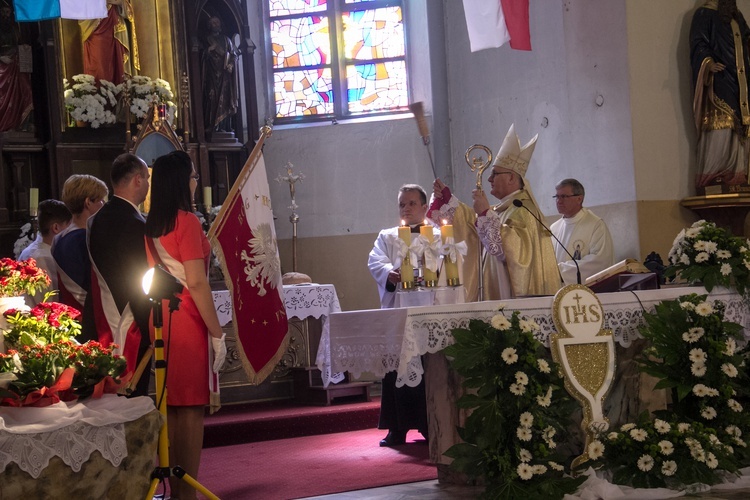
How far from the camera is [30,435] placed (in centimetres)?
351

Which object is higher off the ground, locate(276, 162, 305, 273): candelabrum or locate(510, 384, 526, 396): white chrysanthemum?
locate(276, 162, 305, 273): candelabrum

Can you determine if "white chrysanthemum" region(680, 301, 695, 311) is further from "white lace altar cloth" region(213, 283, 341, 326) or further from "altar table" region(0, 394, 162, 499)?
"white lace altar cloth" region(213, 283, 341, 326)

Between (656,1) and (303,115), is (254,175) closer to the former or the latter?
(656,1)

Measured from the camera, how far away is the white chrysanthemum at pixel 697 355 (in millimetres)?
4930

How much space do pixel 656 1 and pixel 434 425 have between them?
4.82m

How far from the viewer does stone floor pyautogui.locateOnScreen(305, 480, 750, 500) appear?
465 cm

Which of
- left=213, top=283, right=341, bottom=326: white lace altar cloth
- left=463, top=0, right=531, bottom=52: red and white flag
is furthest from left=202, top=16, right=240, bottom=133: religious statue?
left=463, top=0, right=531, bottom=52: red and white flag

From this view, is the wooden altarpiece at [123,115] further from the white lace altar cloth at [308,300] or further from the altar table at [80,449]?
the altar table at [80,449]


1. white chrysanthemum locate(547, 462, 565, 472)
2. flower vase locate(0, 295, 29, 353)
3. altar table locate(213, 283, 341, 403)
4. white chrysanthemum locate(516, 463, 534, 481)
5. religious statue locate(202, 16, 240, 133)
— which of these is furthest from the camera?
religious statue locate(202, 16, 240, 133)

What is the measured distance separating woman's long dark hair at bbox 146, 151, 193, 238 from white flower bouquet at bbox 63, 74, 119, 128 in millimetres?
4601

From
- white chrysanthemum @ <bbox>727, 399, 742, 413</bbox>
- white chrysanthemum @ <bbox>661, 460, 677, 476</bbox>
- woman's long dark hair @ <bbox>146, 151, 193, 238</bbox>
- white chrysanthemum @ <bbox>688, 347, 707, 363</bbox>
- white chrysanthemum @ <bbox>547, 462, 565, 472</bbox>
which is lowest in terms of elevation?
white chrysanthemum @ <bbox>661, 460, 677, 476</bbox>

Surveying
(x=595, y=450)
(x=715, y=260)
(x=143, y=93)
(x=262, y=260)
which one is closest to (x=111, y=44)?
(x=143, y=93)

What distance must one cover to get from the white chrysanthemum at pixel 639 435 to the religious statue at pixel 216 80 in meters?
5.94

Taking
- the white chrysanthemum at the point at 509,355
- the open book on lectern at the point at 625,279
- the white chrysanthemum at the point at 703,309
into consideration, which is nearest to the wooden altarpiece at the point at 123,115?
the open book on lectern at the point at 625,279
